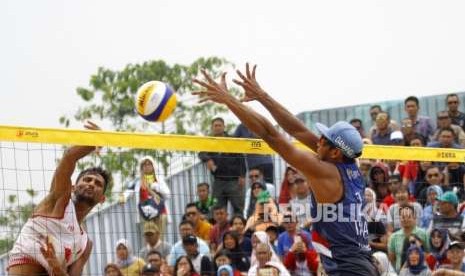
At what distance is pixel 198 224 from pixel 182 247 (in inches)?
36.0

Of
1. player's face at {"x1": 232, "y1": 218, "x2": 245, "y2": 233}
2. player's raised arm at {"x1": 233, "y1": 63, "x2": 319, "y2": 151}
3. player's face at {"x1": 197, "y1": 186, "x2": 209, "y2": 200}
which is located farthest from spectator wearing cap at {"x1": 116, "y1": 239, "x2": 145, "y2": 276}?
player's raised arm at {"x1": 233, "y1": 63, "x2": 319, "y2": 151}

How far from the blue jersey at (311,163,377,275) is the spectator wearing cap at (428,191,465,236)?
524cm

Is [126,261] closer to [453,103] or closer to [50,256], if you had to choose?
[50,256]

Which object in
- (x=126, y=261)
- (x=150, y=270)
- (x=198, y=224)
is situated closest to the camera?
(x=150, y=270)

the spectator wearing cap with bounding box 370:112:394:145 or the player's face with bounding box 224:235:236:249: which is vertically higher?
the spectator wearing cap with bounding box 370:112:394:145

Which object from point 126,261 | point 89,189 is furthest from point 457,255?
point 89,189

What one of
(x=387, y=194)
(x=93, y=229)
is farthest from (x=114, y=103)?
(x=387, y=194)

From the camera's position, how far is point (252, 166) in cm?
1670

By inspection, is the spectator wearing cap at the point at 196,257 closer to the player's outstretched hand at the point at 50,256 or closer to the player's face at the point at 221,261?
the player's face at the point at 221,261

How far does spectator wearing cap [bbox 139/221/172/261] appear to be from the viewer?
15.4 meters

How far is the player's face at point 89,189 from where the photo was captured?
10.6 meters

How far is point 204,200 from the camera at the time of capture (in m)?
16.6

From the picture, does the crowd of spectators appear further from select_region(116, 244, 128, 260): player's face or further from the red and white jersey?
the red and white jersey

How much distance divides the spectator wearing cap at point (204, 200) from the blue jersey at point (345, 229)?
7.01 meters
